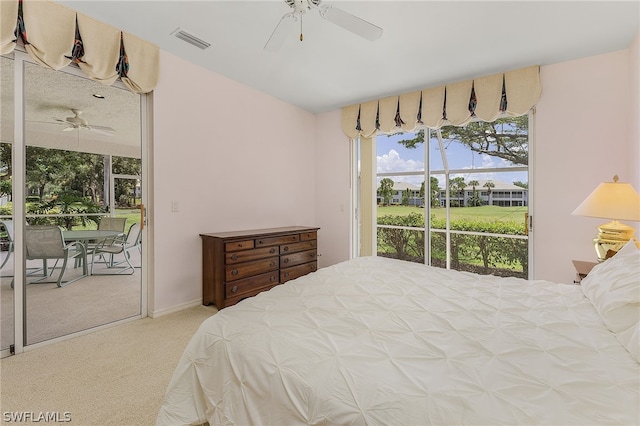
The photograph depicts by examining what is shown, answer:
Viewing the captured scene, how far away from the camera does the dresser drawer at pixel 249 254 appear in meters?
3.05

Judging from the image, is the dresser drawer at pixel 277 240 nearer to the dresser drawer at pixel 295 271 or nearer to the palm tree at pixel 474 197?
the dresser drawer at pixel 295 271

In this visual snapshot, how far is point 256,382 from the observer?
1104 millimetres

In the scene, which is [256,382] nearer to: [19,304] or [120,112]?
[19,304]

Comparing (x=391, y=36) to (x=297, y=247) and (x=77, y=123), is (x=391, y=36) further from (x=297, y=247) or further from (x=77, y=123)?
(x=77, y=123)

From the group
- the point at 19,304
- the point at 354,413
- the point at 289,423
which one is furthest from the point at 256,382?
the point at 19,304

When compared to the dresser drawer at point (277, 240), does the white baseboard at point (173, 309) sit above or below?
below

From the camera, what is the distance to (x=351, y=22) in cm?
186

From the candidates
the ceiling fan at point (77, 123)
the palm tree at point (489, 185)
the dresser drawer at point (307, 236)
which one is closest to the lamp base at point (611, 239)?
the palm tree at point (489, 185)

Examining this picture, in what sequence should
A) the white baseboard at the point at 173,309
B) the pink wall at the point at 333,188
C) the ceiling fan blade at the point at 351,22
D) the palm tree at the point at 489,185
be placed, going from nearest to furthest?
the ceiling fan blade at the point at 351,22, the white baseboard at the point at 173,309, the palm tree at the point at 489,185, the pink wall at the point at 333,188

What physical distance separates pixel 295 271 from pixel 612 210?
318 cm

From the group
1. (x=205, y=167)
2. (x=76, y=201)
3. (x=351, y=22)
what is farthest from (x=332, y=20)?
(x=76, y=201)

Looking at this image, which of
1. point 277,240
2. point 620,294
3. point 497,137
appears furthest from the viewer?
point 497,137

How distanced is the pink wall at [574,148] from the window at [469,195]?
0.56 metres

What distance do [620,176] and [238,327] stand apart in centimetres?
A: 377
